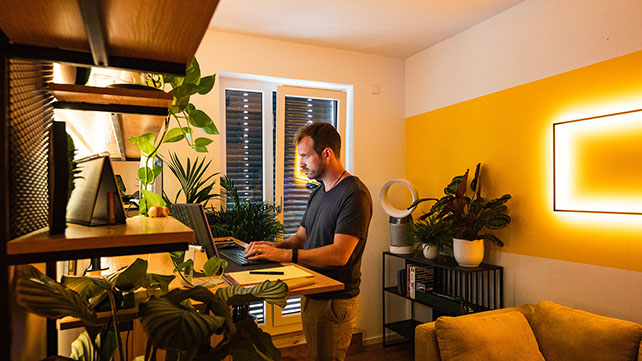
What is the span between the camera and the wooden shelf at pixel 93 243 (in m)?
0.66

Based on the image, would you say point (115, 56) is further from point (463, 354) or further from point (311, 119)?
point (311, 119)

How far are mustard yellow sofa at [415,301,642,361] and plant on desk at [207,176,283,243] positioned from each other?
1569mm

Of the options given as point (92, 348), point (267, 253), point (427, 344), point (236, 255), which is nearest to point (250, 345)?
point (92, 348)

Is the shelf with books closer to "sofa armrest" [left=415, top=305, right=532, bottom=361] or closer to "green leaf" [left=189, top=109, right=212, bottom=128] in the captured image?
"sofa armrest" [left=415, top=305, right=532, bottom=361]

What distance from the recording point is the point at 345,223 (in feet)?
7.30

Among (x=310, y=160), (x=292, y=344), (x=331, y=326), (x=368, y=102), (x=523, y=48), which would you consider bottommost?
(x=292, y=344)

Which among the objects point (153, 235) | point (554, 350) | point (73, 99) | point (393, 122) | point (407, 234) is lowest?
point (554, 350)

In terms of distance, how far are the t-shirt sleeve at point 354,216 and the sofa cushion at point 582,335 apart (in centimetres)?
133

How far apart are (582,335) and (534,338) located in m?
0.28

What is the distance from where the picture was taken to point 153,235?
74 centimetres

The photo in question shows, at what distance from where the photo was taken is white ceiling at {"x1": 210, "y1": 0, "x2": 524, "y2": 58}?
321cm

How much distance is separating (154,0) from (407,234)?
364 centimetres

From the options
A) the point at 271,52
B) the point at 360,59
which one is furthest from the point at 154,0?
the point at 360,59

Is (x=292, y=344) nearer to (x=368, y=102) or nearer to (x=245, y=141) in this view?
(x=245, y=141)
